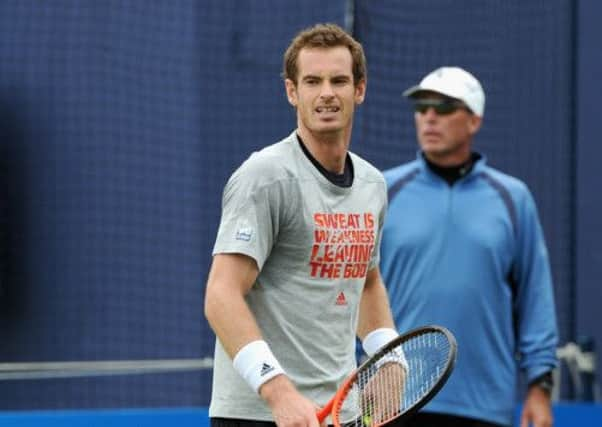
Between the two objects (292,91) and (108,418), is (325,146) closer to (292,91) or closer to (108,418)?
(292,91)

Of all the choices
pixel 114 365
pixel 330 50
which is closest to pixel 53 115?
pixel 114 365

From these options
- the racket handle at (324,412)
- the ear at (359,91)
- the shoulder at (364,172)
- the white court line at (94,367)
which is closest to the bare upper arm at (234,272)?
the racket handle at (324,412)

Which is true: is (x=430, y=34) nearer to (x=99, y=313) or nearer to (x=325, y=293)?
(x=99, y=313)

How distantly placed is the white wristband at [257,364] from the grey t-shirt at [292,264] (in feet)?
0.50

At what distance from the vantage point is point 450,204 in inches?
Answer: 224

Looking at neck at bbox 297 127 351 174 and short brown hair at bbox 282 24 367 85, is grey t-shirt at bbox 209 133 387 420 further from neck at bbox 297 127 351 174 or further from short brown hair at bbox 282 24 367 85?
short brown hair at bbox 282 24 367 85

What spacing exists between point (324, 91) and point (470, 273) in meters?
1.84

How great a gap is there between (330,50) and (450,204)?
1825mm

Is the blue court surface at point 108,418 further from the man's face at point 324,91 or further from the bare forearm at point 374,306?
the man's face at point 324,91

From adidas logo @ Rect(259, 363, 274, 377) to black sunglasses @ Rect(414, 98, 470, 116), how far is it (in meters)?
2.41

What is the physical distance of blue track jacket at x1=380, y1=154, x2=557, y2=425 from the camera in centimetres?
555

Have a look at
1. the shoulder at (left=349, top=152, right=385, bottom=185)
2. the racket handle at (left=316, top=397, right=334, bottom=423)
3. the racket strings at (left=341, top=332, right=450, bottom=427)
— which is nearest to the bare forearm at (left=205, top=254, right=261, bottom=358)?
the racket handle at (left=316, top=397, right=334, bottom=423)

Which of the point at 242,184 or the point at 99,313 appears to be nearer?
the point at 242,184

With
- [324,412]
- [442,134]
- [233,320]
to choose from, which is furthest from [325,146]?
[442,134]
